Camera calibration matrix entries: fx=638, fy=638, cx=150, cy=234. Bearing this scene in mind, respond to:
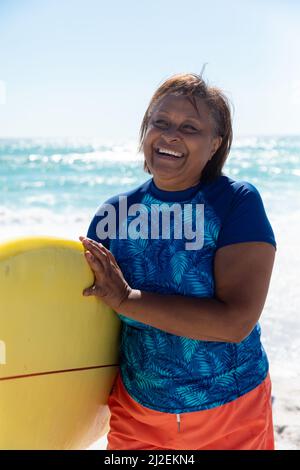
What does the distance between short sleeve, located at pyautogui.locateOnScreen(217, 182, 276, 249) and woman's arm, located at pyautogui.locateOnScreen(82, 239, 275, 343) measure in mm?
19

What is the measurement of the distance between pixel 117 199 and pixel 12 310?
484 mm

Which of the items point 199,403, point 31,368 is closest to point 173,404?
point 199,403

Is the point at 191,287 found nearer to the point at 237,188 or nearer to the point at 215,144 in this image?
the point at 237,188

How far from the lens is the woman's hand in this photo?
1.80 m

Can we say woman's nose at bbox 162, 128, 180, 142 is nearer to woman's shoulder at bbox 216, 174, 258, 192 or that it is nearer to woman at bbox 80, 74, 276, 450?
woman at bbox 80, 74, 276, 450

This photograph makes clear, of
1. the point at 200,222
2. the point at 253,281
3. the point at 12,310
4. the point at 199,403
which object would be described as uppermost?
the point at 200,222

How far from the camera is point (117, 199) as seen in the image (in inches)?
79.3

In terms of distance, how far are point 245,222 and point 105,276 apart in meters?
0.43

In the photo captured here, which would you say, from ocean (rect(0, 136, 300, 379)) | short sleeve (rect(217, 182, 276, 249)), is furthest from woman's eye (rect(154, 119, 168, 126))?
ocean (rect(0, 136, 300, 379))

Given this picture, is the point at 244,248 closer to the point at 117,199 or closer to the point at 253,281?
the point at 253,281

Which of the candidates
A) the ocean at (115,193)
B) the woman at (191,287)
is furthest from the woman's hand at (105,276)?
the ocean at (115,193)

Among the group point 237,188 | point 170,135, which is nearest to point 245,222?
point 237,188

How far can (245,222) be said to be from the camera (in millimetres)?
1742

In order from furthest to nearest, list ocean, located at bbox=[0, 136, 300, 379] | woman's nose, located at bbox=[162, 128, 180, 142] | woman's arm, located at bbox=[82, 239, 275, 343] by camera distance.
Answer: ocean, located at bbox=[0, 136, 300, 379], woman's nose, located at bbox=[162, 128, 180, 142], woman's arm, located at bbox=[82, 239, 275, 343]
